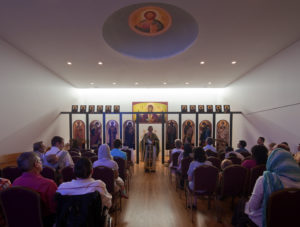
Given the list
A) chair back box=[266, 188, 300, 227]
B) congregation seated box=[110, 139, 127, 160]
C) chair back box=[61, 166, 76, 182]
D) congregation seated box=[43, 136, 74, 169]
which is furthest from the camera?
congregation seated box=[110, 139, 127, 160]

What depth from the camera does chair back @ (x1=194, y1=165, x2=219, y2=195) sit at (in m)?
3.24

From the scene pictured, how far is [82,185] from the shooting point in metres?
1.79

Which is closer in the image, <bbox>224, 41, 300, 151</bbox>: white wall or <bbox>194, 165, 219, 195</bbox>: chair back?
<bbox>194, 165, 219, 195</bbox>: chair back

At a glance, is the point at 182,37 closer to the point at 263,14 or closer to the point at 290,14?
the point at 263,14

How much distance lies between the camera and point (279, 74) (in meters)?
6.08

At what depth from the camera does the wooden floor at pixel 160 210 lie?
325 cm

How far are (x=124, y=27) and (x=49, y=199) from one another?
553cm

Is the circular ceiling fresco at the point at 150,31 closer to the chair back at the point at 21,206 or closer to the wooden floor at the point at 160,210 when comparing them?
the wooden floor at the point at 160,210

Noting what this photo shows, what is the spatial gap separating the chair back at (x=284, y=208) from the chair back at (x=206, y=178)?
1438mm

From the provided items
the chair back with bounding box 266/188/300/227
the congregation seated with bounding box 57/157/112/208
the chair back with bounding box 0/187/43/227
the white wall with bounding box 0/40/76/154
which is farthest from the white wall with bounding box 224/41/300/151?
the white wall with bounding box 0/40/76/154

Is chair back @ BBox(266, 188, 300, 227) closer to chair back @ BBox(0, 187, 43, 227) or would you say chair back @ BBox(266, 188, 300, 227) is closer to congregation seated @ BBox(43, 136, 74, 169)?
chair back @ BBox(0, 187, 43, 227)

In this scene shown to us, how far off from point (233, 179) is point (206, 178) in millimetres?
553

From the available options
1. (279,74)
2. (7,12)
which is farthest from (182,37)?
(7,12)

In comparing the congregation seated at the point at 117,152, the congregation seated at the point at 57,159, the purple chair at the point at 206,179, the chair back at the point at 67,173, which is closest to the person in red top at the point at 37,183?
the chair back at the point at 67,173
